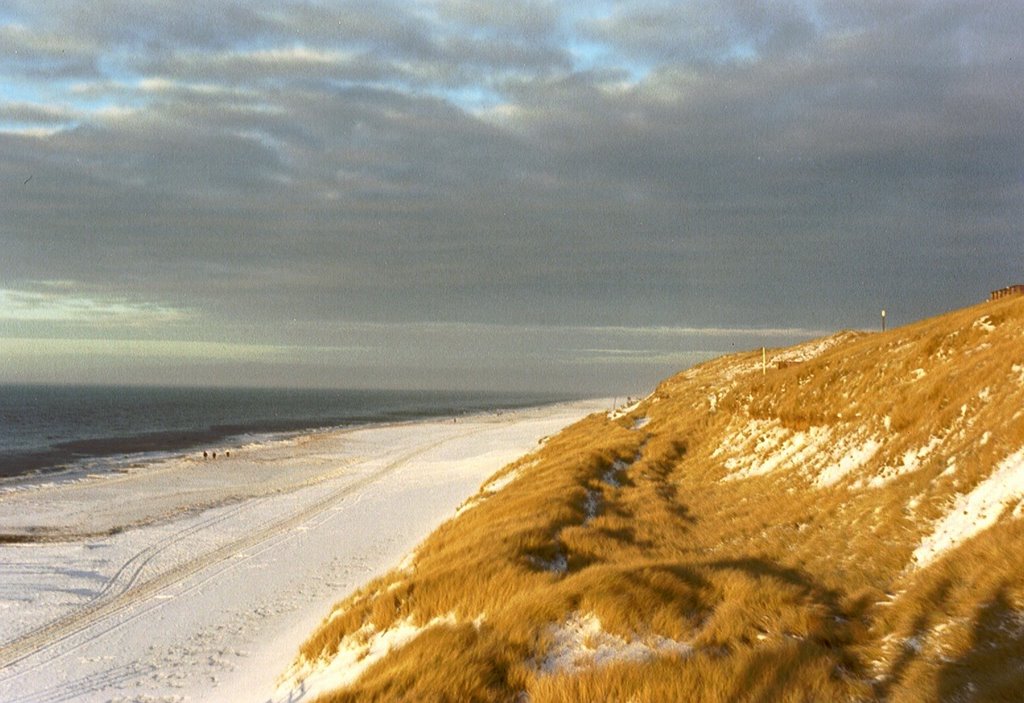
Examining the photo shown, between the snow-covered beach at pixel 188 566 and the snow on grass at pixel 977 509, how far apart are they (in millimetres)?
10366

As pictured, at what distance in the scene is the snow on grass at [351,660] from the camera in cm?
968

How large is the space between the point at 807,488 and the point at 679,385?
1671 inches

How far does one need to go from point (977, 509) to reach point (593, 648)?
6224 millimetres

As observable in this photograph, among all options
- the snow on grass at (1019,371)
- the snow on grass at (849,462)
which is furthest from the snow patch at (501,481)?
the snow on grass at (1019,371)

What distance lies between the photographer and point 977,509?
9766 millimetres

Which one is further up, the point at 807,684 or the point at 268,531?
the point at 807,684

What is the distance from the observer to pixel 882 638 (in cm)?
745

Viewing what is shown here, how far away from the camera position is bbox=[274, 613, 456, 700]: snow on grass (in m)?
Answer: 9.68

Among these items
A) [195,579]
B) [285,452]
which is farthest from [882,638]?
[285,452]

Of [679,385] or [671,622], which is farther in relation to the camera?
[679,385]

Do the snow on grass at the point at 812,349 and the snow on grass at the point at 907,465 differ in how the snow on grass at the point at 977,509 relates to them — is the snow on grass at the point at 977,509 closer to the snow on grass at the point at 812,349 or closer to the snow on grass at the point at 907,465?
the snow on grass at the point at 907,465

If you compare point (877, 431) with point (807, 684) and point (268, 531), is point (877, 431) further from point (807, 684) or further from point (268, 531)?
point (268, 531)

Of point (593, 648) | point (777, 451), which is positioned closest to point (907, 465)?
point (777, 451)

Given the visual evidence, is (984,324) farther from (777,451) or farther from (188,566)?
(188,566)
